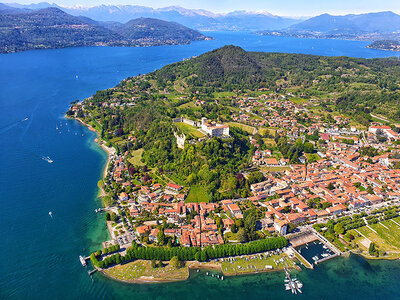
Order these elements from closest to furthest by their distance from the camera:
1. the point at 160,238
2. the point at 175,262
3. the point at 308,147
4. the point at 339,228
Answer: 1. the point at 175,262
2. the point at 160,238
3. the point at 339,228
4. the point at 308,147

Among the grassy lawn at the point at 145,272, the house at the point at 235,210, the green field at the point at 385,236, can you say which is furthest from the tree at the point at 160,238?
the green field at the point at 385,236

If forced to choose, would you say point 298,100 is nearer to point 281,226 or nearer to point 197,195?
point 197,195

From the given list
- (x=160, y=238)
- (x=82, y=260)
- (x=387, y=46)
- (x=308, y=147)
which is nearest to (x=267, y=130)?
(x=308, y=147)

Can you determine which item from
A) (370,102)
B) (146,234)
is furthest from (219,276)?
(370,102)

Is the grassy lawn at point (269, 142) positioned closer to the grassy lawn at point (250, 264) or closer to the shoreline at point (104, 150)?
the grassy lawn at point (250, 264)

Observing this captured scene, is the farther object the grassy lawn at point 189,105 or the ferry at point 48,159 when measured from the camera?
the grassy lawn at point 189,105

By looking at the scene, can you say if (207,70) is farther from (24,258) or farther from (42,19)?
(42,19)
